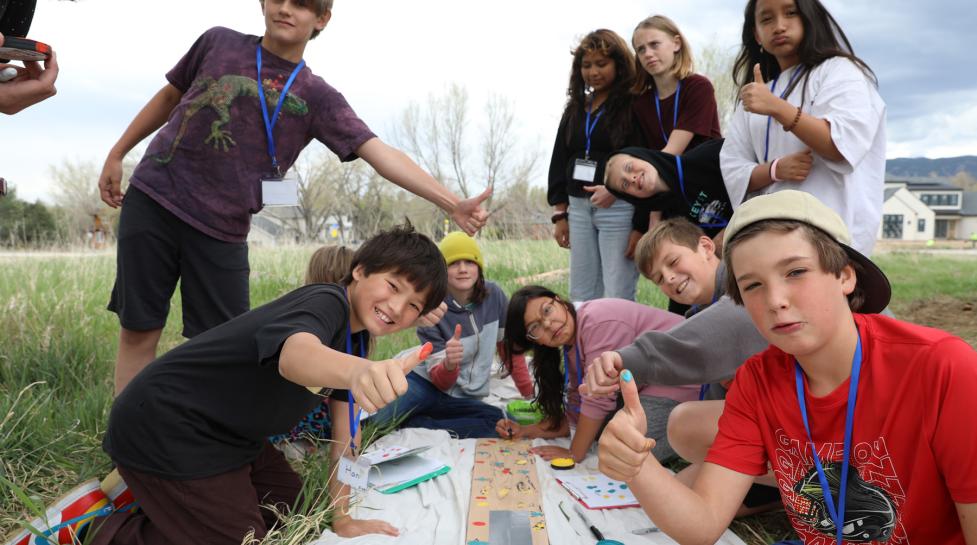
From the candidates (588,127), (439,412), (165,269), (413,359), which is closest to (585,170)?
(588,127)

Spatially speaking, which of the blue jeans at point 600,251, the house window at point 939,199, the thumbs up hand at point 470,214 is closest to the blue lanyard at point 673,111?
the blue jeans at point 600,251

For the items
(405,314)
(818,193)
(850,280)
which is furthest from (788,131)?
(405,314)

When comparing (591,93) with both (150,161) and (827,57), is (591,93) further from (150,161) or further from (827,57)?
(150,161)

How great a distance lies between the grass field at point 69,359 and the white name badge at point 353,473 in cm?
16

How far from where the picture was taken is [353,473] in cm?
197

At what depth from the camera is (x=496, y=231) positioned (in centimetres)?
964

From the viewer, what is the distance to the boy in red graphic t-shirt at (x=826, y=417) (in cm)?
126

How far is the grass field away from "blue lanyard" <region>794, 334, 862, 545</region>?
765 mm

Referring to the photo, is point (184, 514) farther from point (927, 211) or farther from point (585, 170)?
point (927, 211)

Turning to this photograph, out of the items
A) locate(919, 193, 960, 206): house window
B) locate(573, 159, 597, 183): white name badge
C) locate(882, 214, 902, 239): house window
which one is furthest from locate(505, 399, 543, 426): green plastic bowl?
locate(919, 193, 960, 206): house window

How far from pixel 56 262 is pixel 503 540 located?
636 centimetres

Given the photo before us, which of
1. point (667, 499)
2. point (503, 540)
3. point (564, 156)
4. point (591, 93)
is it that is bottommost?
point (503, 540)

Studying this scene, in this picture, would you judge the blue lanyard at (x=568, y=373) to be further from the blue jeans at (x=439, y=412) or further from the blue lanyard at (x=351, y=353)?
the blue lanyard at (x=351, y=353)

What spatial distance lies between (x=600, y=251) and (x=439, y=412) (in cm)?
118
